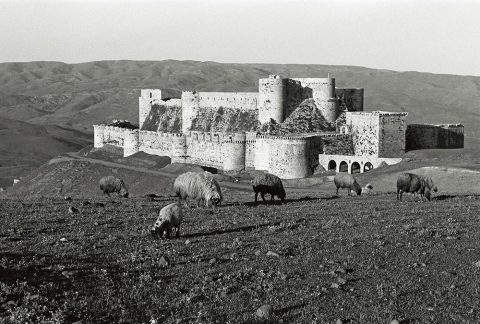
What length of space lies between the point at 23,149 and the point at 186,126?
6546 cm

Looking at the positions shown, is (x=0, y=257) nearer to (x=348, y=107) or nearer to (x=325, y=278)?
(x=325, y=278)

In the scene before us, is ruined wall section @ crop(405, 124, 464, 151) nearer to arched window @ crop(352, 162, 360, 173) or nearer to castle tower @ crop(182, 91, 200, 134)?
arched window @ crop(352, 162, 360, 173)

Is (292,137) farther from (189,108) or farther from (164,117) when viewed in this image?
(164,117)

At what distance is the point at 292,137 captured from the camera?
80.2 metres

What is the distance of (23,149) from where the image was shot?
152 m

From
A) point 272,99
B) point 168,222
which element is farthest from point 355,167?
point 168,222

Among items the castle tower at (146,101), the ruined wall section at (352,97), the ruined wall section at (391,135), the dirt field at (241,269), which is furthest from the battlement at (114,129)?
the dirt field at (241,269)

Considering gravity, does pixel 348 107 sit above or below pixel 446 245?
above

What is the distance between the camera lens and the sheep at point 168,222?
Result: 73.0ft

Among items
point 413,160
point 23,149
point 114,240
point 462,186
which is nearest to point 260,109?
point 413,160

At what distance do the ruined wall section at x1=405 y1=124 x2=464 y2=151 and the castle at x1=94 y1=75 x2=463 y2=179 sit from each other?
132mm

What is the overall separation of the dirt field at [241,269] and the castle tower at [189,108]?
7490cm

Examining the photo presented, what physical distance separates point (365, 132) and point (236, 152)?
16837 mm

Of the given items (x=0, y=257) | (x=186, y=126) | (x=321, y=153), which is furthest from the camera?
(x=186, y=126)
